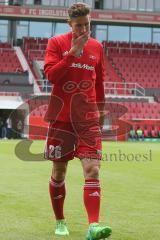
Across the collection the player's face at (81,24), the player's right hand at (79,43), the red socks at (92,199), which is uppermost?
the player's face at (81,24)

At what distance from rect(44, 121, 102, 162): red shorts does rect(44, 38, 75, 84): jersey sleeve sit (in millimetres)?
476

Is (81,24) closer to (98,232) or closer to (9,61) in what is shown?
(98,232)

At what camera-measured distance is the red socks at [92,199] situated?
5465 mm

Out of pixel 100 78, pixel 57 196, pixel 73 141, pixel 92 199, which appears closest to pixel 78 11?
pixel 100 78

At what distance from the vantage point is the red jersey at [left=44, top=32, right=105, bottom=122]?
5.81 meters

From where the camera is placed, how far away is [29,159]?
57.7ft

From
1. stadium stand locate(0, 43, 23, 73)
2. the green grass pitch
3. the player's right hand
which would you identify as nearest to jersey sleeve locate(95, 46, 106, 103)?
the player's right hand

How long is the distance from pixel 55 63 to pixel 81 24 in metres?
0.44

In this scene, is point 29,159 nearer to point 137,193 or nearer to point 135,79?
point 137,193

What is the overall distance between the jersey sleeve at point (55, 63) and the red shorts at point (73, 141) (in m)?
0.48

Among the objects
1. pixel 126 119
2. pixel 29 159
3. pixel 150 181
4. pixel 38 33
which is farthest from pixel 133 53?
pixel 150 181

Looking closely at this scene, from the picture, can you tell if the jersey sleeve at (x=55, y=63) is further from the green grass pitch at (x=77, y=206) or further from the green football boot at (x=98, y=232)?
the green grass pitch at (x=77, y=206)

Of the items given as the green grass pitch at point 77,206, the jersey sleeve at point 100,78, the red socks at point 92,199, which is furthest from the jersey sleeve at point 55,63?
the green grass pitch at point 77,206

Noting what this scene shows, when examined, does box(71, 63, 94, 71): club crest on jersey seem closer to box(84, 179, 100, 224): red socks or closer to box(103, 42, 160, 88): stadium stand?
box(84, 179, 100, 224): red socks
